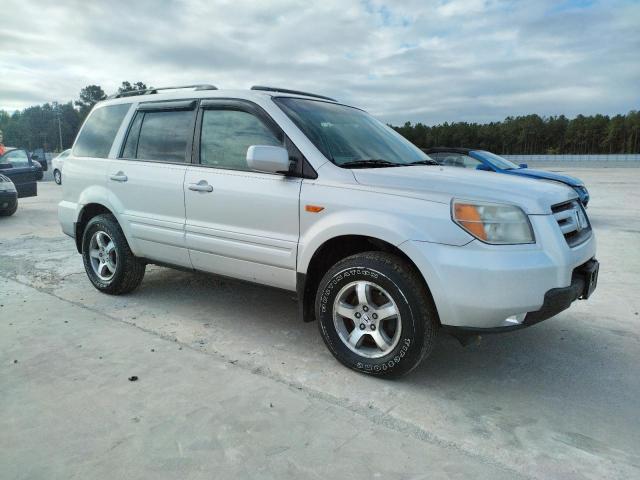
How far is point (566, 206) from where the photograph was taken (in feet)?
10.9

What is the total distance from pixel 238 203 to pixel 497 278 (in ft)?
6.16

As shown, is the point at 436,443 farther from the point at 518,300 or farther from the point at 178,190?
the point at 178,190

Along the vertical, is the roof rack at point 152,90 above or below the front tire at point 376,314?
above

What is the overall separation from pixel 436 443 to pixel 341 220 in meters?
1.38

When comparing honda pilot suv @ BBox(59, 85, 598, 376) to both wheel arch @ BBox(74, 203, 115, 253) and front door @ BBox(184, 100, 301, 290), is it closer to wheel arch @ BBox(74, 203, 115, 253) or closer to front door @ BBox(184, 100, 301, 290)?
front door @ BBox(184, 100, 301, 290)

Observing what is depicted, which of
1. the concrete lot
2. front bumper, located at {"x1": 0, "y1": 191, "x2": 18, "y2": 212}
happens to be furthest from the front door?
front bumper, located at {"x1": 0, "y1": 191, "x2": 18, "y2": 212}

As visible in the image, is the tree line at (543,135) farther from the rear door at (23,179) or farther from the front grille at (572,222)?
the front grille at (572,222)

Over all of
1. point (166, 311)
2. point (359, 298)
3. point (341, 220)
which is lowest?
point (166, 311)

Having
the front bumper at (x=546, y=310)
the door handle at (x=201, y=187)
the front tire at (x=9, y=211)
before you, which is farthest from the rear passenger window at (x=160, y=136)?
the front tire at (x=9, y=211)

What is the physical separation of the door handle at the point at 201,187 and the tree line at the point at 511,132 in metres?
93.8

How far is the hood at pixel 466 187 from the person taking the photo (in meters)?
2.94

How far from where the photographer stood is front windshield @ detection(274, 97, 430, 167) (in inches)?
142

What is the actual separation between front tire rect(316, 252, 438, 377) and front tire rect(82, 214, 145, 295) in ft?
7.30

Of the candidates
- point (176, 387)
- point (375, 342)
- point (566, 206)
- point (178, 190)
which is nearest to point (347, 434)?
point (375, 342)
